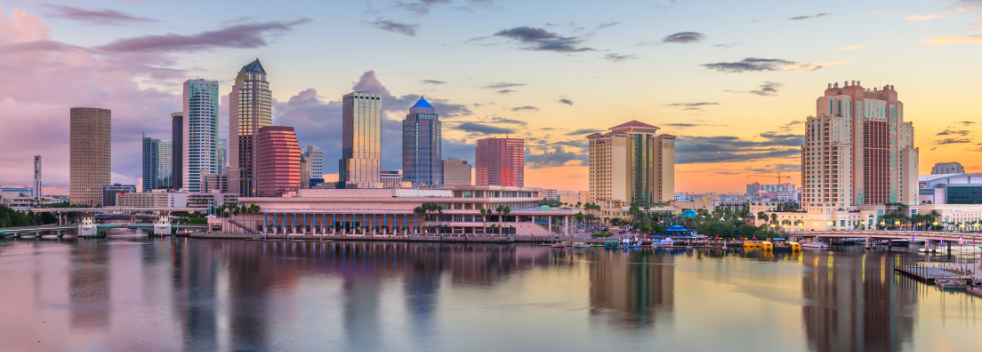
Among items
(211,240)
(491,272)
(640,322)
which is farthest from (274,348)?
(211,240)

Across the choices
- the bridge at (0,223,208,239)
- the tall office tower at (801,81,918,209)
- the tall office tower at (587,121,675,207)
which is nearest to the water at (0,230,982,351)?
the bridge at (0,223,208,239)

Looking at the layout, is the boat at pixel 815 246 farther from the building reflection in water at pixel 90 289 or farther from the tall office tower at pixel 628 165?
the tall office tower at pixel 628 165

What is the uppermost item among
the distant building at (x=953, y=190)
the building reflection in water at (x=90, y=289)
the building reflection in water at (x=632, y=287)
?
the distant building at (x=953, y=190)

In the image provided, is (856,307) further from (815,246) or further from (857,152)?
(857,152)

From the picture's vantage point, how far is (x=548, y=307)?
45.4 metres

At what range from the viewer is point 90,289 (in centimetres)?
5388

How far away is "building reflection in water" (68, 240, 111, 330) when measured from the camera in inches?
1623

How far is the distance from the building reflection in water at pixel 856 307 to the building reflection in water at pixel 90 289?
40.0m

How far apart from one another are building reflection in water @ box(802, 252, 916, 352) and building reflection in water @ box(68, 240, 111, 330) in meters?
40.0

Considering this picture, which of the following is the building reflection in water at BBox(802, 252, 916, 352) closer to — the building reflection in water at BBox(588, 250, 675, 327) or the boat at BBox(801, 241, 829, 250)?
the building reflection in water at BBox(588, 250, 675, 327)

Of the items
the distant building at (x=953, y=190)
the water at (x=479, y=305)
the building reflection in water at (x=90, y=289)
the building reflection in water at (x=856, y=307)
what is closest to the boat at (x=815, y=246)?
the water at (x=479, y=305)

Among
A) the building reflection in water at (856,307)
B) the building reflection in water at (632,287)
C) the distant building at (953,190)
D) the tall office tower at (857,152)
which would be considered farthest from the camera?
the distant building at (953,190)

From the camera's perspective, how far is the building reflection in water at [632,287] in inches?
1716

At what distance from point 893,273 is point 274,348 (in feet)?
182
